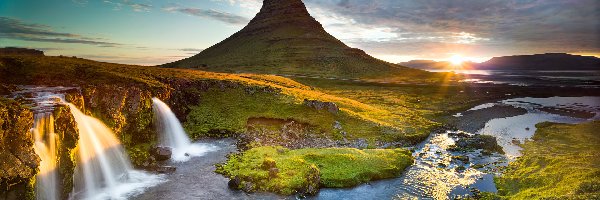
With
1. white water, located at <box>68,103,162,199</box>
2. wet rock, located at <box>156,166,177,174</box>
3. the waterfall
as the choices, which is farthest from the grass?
the waterfall

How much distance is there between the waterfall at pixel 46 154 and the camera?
28642mm

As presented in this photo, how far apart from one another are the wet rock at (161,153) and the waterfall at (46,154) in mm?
12699

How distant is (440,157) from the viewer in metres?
48.4

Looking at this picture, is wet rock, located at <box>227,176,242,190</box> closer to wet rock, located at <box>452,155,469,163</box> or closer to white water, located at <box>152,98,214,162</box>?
white water, located at <box>152,98,214,162</box>

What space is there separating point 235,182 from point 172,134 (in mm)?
20304

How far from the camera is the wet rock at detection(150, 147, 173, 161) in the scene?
42.5 m

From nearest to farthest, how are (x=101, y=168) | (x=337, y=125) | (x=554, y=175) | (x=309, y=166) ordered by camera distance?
A: (x=554, y=175) < (x=101, y=168) < (x=309, y=166) < (x=337, y=125)

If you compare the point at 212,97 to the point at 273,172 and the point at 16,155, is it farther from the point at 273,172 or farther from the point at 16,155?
the point at 16,155

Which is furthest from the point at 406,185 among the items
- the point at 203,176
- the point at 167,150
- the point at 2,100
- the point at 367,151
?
the point at 2,100

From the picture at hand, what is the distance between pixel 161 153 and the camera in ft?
140

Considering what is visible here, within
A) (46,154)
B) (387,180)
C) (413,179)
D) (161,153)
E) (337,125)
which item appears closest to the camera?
(46,154)

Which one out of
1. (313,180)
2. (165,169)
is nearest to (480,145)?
(313,180)

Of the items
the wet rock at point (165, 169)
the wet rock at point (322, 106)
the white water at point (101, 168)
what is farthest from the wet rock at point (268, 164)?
the wet rock at point (322, 106)

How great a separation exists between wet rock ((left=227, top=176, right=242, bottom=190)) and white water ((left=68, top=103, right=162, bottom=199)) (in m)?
7.34
